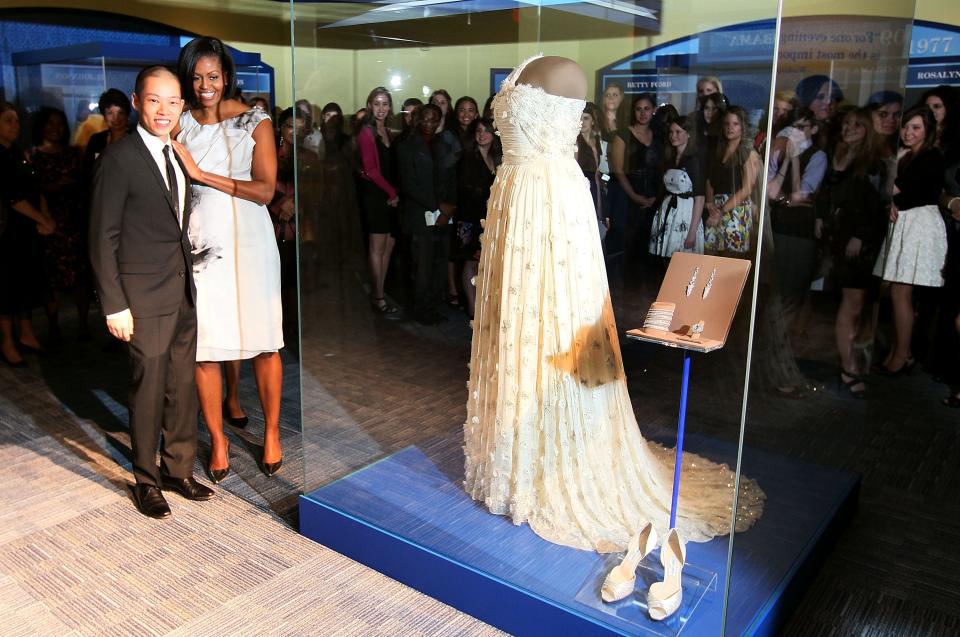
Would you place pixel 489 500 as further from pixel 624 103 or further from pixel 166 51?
pixel 166 51

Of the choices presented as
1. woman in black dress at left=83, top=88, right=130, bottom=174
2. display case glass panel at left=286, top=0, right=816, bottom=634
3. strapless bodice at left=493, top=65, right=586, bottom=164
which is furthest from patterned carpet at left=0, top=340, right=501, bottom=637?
woman in black dress at left=83, top=88, right=130, bottom=174

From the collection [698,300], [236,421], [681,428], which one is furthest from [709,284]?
[236,421]

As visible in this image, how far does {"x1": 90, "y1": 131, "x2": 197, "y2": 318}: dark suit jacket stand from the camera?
280 cm

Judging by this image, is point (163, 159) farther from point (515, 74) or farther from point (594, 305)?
point (594, 305)

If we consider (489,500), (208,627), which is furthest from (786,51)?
(208,627)

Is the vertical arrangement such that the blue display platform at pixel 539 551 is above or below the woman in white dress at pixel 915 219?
below

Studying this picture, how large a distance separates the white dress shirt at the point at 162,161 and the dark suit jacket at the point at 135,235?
0.02 metres

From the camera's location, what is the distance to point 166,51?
6.20m

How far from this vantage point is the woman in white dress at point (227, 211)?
3090 mm

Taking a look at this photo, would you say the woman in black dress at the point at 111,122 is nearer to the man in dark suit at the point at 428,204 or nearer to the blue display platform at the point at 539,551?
the man in dark suit at the point at 428,204

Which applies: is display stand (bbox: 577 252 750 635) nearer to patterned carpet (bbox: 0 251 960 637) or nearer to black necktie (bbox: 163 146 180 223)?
patterned carpet (bbox: 0 251 960 637)

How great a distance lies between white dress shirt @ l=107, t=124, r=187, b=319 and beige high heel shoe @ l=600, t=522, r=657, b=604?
1875 mm

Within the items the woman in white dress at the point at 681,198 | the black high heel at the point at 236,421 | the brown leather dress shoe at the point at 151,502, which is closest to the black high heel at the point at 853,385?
the woman in white dress at the point at 681,198

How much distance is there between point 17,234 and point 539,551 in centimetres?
401
